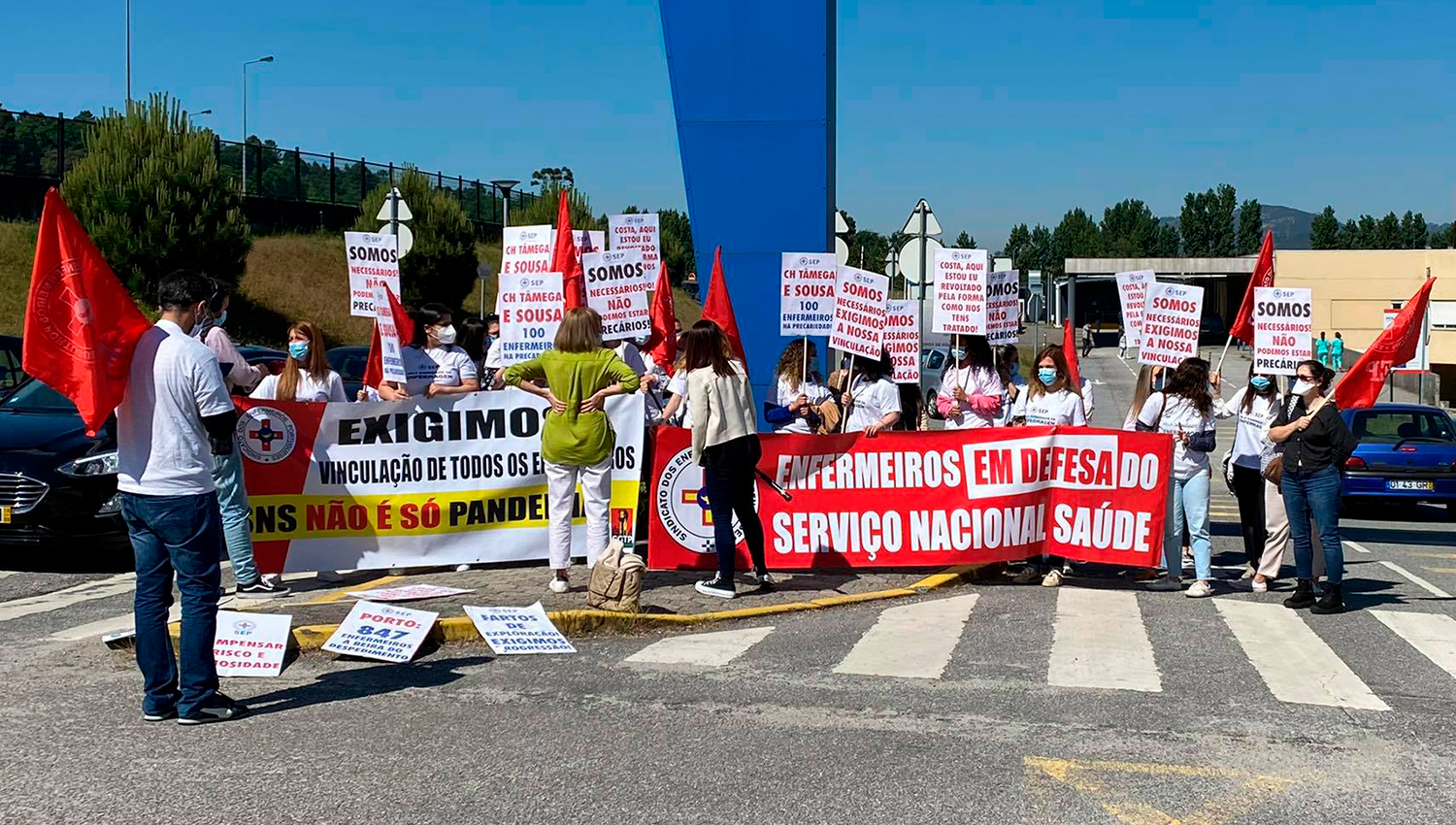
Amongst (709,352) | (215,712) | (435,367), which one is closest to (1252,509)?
(709,352)

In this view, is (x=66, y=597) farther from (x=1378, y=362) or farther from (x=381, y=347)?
(x=1378, y=362)

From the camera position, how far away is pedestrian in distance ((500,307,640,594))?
9.21 metres

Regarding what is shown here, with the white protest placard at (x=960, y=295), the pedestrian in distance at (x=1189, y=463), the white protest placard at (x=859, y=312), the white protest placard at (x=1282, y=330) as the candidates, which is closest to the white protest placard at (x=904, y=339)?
the white protest placard at (x=859, y=312)

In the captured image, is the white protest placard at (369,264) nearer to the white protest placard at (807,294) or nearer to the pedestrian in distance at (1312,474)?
the white protest placard at (807,294)

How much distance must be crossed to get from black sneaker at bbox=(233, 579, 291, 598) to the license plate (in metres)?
13.3

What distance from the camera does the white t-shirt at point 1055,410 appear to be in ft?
35.9

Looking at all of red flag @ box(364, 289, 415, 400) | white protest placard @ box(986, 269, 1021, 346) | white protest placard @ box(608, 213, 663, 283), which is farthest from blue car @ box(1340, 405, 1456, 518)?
red flag @ box(364, 289, 415, 400)

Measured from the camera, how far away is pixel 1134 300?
13094 millimetres

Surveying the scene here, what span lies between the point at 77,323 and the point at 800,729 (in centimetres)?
355

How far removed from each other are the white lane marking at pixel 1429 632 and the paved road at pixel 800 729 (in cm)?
4

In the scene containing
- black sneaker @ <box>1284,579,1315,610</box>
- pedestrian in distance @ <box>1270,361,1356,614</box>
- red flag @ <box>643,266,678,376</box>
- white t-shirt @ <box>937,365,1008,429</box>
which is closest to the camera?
pedestrian in distance @ <box>1270,361,1356,614</box>

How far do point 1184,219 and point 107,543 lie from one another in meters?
136

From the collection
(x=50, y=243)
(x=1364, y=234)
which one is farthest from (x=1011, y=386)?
(x=1364, y=234)

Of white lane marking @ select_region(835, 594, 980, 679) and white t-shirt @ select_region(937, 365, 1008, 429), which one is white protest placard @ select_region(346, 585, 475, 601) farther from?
white t-shirt @ select_region(937, 365, 1008, 429)
